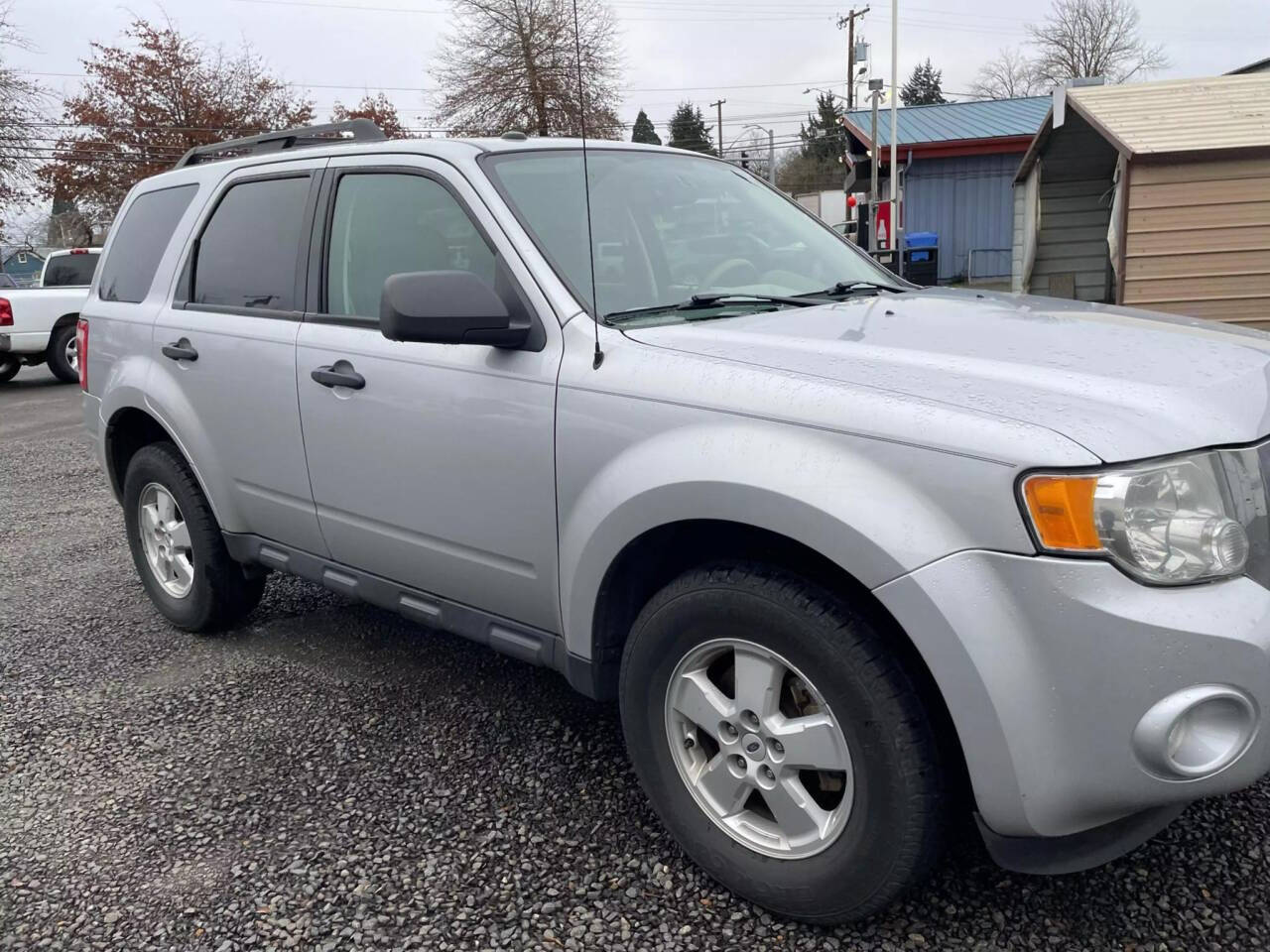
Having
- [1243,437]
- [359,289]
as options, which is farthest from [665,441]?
[359,289]

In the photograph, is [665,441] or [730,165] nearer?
[665,441]

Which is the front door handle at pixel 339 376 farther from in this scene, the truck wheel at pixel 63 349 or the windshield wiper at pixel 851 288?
the truck wheel at pixel 63 349

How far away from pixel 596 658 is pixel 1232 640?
1458 mm

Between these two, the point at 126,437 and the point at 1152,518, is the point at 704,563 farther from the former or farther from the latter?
the point at 126,437

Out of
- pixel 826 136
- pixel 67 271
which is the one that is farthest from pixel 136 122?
pixel 826 136

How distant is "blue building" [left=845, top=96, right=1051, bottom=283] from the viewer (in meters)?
27.0

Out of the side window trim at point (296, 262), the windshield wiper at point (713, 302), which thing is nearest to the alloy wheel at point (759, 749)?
the windshield wiper at point (713, 302)

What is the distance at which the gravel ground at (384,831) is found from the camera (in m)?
2.44

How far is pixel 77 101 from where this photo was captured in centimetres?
3192

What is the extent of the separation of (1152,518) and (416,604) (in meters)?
2.14

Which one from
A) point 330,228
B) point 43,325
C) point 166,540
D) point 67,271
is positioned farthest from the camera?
point 67,271

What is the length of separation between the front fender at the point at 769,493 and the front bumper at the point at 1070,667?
0.25ft

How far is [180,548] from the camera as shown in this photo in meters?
4.36

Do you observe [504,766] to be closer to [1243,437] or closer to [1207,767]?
[1207,767]
